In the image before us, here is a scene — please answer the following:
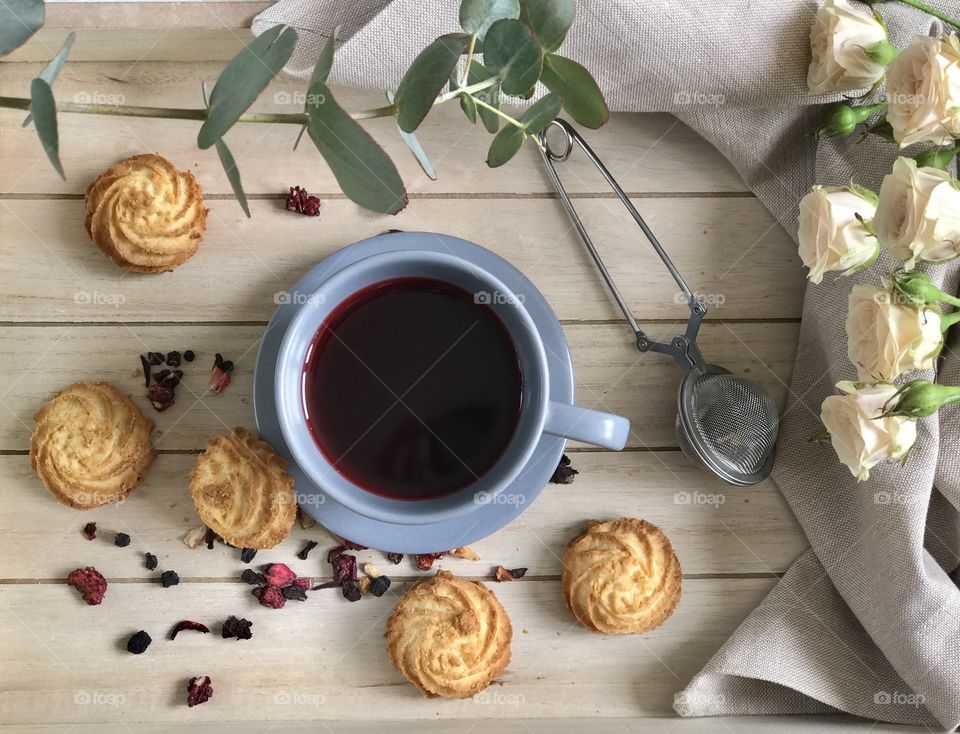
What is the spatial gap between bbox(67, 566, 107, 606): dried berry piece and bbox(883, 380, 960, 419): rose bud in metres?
0.86

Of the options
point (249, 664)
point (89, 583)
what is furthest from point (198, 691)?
point (89, 583)

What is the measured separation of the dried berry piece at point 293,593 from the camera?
982 millimetres

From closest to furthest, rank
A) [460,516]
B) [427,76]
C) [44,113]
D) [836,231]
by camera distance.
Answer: [44,113]
[427,76]
[836,231]
[460,516]

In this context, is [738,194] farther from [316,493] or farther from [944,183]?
[316,493]

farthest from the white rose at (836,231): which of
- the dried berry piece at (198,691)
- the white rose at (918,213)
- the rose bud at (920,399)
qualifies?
the dried berry piece at (198,691)

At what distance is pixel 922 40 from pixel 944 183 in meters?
0.15

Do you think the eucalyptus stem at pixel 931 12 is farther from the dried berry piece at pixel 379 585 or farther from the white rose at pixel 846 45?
the dried berry piece at pixel 379 585

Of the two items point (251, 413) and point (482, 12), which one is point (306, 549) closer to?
point (251, 413)

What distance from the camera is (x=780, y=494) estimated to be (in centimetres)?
102

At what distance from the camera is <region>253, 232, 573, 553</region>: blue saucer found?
3.07ft

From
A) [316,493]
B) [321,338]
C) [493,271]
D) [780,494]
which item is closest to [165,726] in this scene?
[316,493]

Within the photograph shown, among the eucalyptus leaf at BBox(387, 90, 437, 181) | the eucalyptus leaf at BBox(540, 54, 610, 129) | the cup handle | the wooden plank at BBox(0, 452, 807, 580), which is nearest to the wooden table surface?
the wooden plank at BBox(0, 452, 807, 580)

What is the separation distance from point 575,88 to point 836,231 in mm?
324

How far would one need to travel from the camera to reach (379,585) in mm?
987
